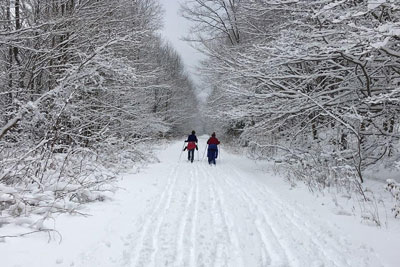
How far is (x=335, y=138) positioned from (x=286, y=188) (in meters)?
2.49

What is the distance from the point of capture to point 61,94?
19.4 ft

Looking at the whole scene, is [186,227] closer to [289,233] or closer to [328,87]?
[289,233]

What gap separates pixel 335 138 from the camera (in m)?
9.05

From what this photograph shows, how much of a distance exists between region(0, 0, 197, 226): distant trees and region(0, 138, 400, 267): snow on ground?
0.91 m

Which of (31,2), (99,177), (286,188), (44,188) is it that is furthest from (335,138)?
(31,2)

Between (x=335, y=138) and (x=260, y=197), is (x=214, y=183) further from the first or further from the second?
(x=335, y=138)

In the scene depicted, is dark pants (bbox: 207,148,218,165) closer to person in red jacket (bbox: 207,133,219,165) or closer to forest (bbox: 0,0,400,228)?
person in red jacket (bbox: 207,133,219,165)

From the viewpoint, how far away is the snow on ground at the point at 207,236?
3.29 m

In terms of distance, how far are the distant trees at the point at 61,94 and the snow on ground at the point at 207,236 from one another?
91 centimetres

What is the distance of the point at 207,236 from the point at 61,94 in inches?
159

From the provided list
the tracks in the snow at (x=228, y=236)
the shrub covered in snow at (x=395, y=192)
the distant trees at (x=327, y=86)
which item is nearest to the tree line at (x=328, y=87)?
the distant trees at (x=327, y=86)

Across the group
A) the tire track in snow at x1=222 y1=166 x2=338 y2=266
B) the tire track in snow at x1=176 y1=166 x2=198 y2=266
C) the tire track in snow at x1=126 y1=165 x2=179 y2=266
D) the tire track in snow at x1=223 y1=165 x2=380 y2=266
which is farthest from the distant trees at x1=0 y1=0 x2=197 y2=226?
the tire track in snow at x1=223 y1=165 x2=380 y2=266

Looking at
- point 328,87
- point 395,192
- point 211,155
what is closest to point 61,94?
point 395,192

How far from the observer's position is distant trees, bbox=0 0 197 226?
5094 millimetres
